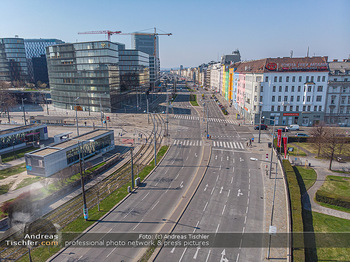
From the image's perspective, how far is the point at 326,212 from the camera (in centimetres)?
3105

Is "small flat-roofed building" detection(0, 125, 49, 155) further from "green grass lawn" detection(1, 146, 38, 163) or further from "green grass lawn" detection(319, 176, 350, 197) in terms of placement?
"green grass lawn" detection(319, 176, 350, 197)

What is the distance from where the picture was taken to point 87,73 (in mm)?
98125

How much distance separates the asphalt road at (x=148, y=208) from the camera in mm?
23312

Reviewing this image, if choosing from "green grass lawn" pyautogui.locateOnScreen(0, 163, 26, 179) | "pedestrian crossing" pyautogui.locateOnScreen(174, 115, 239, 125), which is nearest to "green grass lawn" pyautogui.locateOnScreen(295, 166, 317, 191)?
"pedestrian crossing" pyautogui.locateOnScreen(174, 115, 239, 125)

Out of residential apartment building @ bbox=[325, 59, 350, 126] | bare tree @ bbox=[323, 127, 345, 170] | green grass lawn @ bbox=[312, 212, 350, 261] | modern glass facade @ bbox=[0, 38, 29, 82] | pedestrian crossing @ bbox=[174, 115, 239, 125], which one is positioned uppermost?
modern glass facade @ bbox=[0, 38, 29, 82]

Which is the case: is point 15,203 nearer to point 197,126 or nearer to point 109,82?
point 197,126

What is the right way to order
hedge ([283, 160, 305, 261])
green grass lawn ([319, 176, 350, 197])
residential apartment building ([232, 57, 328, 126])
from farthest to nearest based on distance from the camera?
residential apartment building ([232, 57, 328, 126]) → green grass lawn ([319, 176, 350, 197]) → hedge ([283, 160, 305, 261])

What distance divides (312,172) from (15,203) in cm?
4695

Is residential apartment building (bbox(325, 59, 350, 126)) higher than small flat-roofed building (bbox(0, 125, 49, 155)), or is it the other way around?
residential apartment building (bbox(325, 59, 350, 126))

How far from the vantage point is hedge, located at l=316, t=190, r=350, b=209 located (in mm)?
31855

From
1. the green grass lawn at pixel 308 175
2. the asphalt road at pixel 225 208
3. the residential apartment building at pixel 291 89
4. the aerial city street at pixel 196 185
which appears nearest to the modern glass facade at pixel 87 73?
the aerial city street at pixel 196 185

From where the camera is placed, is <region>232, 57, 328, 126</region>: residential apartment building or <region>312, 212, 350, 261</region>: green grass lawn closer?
<region>312, 212, 350, 261</region>: green grass lawn

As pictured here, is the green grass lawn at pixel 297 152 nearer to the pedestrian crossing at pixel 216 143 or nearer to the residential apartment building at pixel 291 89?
the pedestrian crossing at pixel 216 143

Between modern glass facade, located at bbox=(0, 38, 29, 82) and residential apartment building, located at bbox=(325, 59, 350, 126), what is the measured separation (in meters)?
175
